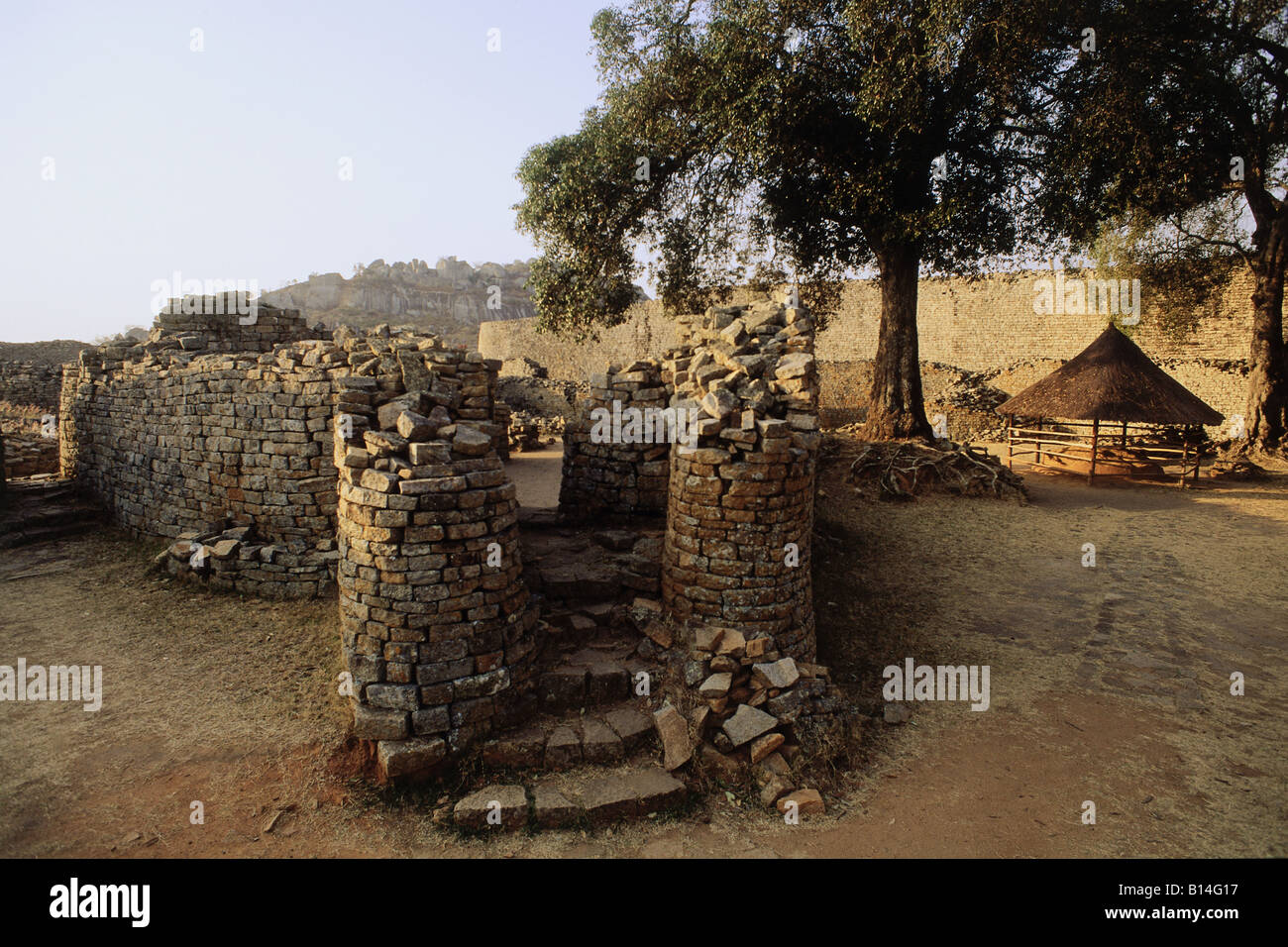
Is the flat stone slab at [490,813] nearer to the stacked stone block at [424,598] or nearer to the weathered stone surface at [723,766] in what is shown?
the stacked stone block at [424,598]

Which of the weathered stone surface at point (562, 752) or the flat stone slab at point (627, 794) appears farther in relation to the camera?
the weathered stone surface at point (562, 752)

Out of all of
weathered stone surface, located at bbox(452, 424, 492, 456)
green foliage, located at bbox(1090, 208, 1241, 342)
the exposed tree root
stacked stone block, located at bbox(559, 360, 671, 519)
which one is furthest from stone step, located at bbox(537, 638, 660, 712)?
green foliage, located at bbox(1090, 208, 1241, 342)

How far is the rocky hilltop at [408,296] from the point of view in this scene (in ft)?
185

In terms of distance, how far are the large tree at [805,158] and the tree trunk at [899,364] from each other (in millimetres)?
38

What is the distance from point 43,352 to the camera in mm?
23406

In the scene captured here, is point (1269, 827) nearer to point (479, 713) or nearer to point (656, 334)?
point (479, 713)

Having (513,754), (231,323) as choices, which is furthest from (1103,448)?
(231,323)

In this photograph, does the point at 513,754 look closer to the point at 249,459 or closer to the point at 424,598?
the point at 424,598

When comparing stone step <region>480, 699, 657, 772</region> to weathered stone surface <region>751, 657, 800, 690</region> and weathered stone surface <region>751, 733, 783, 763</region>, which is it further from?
weathered stone surface <region>751, 657, 800, 690</region>

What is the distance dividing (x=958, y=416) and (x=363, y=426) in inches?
744

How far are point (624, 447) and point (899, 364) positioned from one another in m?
8.38

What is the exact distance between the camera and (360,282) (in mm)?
61531

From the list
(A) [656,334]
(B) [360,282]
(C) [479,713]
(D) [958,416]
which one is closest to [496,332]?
(A) [656,334]

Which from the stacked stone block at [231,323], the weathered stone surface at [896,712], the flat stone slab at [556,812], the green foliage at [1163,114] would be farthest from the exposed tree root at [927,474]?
the stacked stone block at [231,323]
